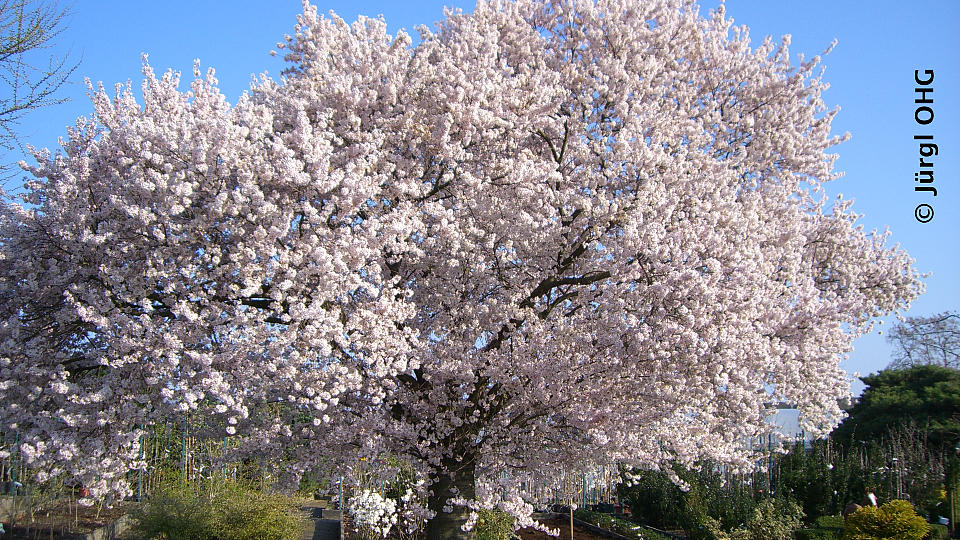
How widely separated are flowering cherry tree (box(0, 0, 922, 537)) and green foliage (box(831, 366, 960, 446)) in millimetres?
13644

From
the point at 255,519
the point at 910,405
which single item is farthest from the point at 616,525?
the point at 910,405

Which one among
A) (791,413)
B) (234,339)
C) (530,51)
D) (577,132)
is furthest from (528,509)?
(791,413)

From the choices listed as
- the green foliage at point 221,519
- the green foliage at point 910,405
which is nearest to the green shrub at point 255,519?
the green foliage at point 221,519

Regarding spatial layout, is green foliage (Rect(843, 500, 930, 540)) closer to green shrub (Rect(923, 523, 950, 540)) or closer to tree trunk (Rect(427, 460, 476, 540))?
green shrub (Rect(923, 523, 950, 540))

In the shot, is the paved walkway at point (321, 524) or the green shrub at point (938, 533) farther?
the paved walkway at point (321, 524)

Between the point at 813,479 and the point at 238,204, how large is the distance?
14.4 meters

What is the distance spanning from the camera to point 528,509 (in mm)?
10219

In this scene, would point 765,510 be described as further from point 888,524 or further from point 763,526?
A: point 888,524

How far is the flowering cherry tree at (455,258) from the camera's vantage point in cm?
841

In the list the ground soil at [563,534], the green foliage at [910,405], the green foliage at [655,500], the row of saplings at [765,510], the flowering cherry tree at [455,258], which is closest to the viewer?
the flowering cherry tree at [455,258]

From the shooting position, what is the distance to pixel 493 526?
12.7 meters

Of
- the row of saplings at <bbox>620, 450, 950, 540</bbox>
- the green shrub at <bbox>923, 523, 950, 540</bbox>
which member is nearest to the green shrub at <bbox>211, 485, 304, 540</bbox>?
the row of saplings at <bbox>620, 450, 950, 540</bbox>

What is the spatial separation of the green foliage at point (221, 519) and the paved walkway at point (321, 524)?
4.48 ft

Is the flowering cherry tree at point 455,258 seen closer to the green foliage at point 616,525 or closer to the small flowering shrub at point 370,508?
the small flowering shrub at point 370,508
